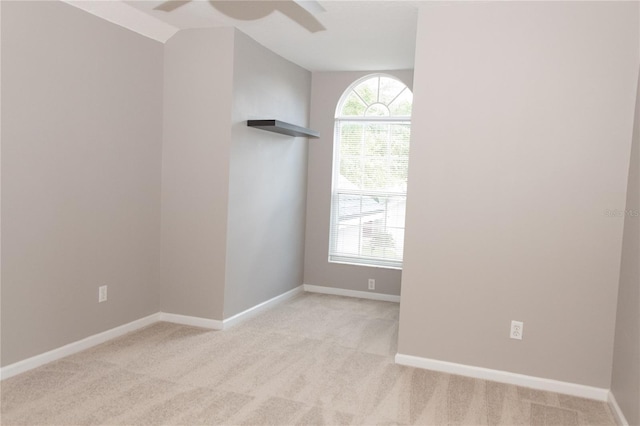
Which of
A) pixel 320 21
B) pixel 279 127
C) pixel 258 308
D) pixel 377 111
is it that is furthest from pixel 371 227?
pixel 320 21

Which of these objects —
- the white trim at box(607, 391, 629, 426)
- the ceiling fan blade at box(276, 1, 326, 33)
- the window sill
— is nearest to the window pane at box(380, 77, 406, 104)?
the ceiling fan blade at box(276, 1, 326, 33)

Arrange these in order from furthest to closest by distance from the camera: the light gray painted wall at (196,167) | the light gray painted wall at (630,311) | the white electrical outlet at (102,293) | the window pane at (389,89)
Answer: the window pane at (389,89)
the light gray painted wall at (196,167)
the white electrical outlet at (102,293)
the light gray painted wall at (630,311)

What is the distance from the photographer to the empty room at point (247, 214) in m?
2.95

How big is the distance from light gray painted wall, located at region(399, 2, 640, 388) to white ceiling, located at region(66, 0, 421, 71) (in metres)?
0.41

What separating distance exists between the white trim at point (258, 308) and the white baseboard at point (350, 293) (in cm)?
14

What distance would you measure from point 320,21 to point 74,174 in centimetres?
207

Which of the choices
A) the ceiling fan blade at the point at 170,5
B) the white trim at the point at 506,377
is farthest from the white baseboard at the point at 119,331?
the ceiling fan blade at the point at 170,5

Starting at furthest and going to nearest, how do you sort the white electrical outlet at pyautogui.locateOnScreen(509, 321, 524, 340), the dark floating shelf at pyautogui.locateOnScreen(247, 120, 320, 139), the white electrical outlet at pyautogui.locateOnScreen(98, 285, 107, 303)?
the dark floating shelf at pyautogui.locateOnScreen(247, 120, 320, 139) < the white electrical outlet at pyautogui.locateOnScreen(98, 285, 107, 303) < the white electrical outlet at pyautogui.locateOnScreen(509, 321, 524, 340)

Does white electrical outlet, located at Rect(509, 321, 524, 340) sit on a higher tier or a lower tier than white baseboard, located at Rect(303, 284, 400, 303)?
higher

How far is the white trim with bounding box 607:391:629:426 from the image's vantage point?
107 inches

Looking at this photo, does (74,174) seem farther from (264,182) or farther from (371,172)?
(371,172)

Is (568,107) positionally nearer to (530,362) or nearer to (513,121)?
(513,121)

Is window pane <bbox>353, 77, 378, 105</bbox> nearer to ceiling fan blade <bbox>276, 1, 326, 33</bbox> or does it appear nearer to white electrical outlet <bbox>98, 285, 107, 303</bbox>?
ceiling fan blade <bbox>276, 1, 326, 33</bbox>

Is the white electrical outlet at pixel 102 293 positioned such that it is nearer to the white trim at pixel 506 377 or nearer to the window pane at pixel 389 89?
the white trim at pixel 506 377
